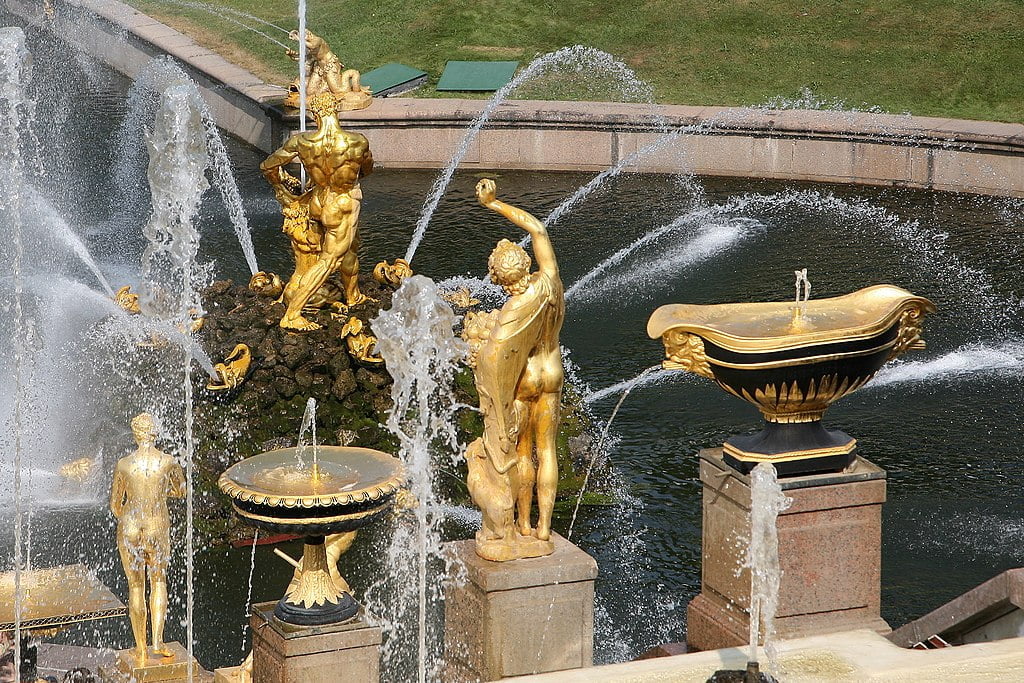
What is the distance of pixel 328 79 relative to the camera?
24734 mm

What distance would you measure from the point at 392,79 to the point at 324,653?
1858cm

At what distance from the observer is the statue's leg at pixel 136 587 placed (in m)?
10.6

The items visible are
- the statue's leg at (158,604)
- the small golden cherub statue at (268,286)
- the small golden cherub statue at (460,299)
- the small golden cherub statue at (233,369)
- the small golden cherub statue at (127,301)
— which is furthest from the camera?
the small golden cherub statue at (460,299)

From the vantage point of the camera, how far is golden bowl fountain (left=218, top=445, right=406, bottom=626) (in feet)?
30.4

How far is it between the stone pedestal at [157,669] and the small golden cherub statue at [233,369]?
454cm

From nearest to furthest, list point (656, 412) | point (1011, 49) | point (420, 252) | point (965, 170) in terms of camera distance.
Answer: point (656, 412), point (420, 252), point (965, 170), point (1011, 49)

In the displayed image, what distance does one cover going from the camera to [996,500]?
14.6 m

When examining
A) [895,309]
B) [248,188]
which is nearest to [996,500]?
[895,309]

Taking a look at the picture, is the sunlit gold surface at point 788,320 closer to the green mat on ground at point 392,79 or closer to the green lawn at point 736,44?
the green lawn at point 736,44

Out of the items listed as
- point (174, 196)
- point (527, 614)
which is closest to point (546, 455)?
point (527, 614)

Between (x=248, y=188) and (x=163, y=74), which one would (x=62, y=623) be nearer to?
(x=248, y=188)

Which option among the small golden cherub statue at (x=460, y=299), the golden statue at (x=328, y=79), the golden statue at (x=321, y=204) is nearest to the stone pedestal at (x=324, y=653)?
the golden statue at (x=321, y=204)

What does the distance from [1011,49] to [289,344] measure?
13885 millimetres

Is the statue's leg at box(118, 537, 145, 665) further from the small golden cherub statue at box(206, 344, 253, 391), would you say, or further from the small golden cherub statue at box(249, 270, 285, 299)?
the small golden cherub statue at box(249, 270, 285, 299)
